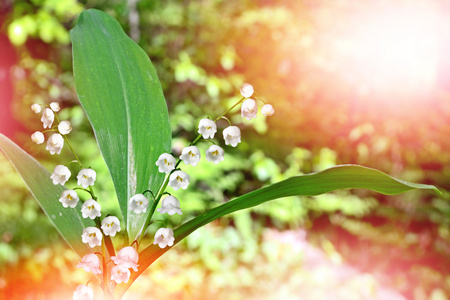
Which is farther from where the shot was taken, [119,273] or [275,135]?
[275,135]

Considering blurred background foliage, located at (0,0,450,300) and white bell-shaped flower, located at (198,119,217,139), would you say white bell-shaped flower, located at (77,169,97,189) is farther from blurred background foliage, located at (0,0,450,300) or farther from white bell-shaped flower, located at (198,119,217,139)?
blurred background foliage, located at (0,0,450,300)

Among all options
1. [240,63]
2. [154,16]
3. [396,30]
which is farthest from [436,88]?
[154,16]

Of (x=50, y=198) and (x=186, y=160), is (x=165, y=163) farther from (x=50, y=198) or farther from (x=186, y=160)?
(x=50, y=198)

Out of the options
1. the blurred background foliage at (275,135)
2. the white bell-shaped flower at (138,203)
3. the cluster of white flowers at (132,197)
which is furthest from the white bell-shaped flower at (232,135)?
the blurred background foliage at (275,135)

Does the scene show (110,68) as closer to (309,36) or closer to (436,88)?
(309,36)

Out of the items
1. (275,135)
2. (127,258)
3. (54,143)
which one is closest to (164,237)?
(127,258)
